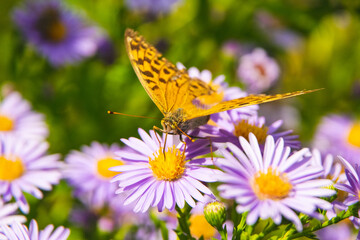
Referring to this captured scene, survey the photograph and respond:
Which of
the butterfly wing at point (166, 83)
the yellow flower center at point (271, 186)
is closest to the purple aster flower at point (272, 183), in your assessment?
the yellow flower center at point (271, 186)

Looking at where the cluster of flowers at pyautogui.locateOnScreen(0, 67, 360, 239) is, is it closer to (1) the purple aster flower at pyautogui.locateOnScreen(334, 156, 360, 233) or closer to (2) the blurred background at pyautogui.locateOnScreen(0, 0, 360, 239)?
(1) the purple aster flower at pyautogui.locateOnScreen(334, 156, 360, 233)

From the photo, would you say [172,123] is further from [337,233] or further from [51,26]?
[51,26]

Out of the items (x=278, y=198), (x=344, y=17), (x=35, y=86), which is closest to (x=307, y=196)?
(x=278, y=198)

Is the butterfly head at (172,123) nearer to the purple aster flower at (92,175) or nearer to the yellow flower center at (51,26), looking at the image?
the purple aster flower at (92,175)

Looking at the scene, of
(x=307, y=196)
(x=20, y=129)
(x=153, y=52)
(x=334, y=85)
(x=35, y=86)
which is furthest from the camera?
(x=334, y=85)

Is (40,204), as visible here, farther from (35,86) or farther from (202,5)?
(202,5)

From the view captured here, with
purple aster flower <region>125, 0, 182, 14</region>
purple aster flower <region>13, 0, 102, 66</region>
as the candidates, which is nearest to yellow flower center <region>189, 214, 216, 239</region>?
purple aster flower <region>13, 0, 102, 66</region>

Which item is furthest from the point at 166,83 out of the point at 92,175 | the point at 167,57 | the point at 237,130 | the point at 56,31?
the point at 56,31
